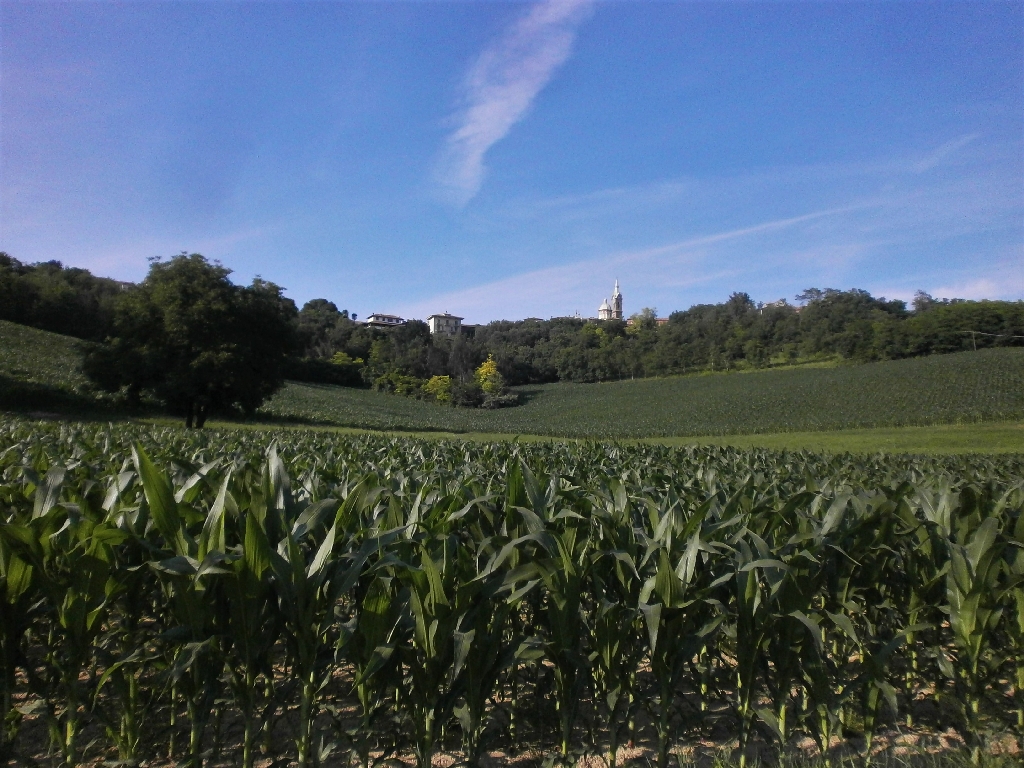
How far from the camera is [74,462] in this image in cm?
546

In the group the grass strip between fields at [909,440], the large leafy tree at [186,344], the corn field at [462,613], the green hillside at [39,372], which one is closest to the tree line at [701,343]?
the green hillside at [39,372]

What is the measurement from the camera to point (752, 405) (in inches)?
2327

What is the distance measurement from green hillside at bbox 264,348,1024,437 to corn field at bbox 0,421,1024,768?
133 feet

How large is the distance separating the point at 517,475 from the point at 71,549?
2.09 metres

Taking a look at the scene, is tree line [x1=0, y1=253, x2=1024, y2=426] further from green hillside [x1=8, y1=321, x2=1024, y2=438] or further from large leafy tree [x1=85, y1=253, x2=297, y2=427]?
green hillside [x1=8, y1=321, x2=1024, y2=438]

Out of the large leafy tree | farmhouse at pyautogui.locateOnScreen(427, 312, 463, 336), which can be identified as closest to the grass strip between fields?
the large leafy tree

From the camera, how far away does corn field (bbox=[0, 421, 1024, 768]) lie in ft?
8.64

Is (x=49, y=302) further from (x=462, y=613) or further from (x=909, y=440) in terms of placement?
(x=462, y=613)

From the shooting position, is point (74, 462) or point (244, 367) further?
point (244, 367)

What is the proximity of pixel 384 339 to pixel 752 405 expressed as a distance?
2545 inches

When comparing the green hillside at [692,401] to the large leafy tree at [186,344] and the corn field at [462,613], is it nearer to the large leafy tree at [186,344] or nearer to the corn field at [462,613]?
the large leafy tree at [186,344]

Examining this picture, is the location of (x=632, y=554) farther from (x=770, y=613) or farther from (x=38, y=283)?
(x=38, y=283)

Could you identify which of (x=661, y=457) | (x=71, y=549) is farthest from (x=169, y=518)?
(x=661, y=457)

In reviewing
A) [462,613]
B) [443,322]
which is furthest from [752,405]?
[443,322]
